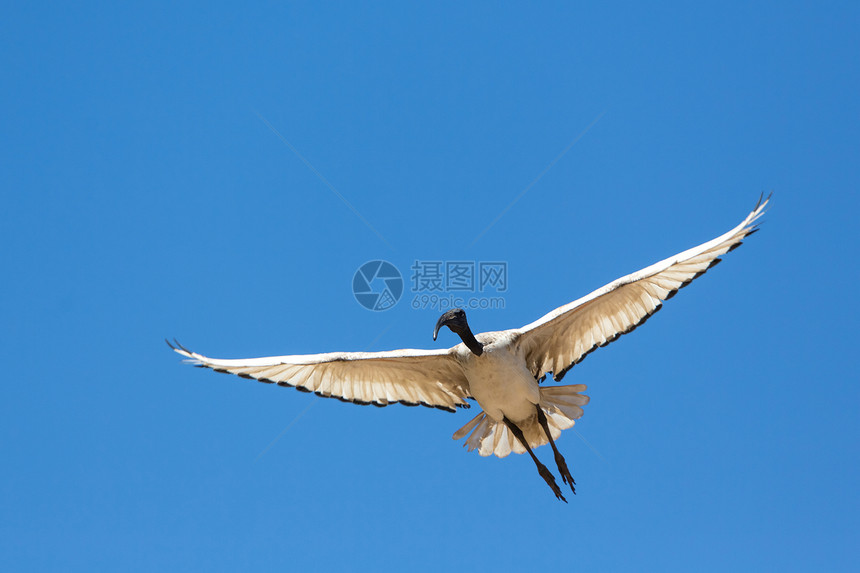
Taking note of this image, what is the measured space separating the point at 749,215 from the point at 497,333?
3.33m

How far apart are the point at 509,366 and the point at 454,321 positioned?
911 mm

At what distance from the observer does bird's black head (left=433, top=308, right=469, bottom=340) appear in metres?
10.9

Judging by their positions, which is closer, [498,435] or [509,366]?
[509,366]

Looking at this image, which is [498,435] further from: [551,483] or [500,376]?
[500,376]

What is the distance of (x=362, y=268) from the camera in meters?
15.7

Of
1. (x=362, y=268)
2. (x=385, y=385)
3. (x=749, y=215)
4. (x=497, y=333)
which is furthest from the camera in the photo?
(x=362, y=268)

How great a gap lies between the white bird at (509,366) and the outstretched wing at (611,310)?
0.04 ft

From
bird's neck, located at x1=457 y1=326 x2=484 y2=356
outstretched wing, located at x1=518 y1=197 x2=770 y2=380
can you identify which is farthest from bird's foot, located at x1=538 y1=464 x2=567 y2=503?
bird's neck, located at x1=457 y1=326 x2=484 y2=356

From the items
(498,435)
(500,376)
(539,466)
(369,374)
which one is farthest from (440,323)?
(539,466)

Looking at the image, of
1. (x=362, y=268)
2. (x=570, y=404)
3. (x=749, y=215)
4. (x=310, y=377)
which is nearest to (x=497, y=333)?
(x=570, y=404)

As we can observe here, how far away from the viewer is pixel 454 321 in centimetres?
1091

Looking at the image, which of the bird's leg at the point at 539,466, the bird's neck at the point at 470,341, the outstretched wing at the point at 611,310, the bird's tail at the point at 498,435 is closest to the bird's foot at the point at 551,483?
the bird's leg at the point at 539,466

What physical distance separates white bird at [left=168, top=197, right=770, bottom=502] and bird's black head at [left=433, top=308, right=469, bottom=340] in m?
0.01

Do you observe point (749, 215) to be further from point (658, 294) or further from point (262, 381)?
point (262, 381)
